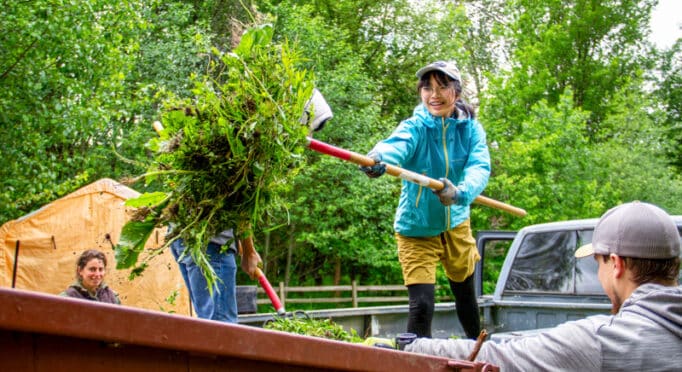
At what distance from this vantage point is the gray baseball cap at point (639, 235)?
2312mm

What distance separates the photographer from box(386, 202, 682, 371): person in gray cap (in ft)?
6.81

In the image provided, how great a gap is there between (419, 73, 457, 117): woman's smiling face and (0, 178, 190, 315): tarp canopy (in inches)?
260

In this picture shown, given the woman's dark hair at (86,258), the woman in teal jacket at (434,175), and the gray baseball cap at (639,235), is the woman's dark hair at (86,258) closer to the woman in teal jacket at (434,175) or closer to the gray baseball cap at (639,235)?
the woman in teal jacket at (434,175)

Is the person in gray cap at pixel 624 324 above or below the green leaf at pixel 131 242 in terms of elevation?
below

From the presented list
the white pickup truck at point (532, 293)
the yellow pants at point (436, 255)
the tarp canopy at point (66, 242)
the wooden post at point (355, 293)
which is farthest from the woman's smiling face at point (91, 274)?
the wooden post at point (355, 293)

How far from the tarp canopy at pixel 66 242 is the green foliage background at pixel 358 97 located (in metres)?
0.59

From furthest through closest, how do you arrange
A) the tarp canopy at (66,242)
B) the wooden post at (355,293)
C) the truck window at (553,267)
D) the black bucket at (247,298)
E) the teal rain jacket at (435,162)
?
the wooden post at (355,293) → the tarp canopy at (66,242) → the truck window at (553,267) → the black bucket at (247,298) → the teal rain jacket at (435,162)

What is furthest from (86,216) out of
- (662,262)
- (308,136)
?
(662,262)

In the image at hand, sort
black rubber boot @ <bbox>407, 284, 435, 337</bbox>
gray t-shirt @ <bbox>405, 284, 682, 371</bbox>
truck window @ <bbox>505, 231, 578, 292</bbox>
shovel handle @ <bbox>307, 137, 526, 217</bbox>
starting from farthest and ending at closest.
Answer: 1. truck window @ <bbox>505, 231, 578, 292</bbox>
2. black rubber boot @ <bbox>407, 284, 435, 337</bbox>
3. shovel handle @ <bbox>307, 137, 526, 217</bbox>
4. gray t-shirt @ <bbox>405, 284, 682, 371</bbox>

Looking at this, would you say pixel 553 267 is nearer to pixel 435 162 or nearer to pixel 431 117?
pixel 435 162

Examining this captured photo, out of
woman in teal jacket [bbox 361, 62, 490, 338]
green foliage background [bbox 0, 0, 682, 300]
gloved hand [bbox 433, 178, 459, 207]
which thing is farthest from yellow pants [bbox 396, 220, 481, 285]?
green foliage background [bbox 0, 0, 682, 300]

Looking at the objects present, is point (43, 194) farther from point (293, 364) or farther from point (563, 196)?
point (563, 196)

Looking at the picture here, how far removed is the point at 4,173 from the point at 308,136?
24.6ft

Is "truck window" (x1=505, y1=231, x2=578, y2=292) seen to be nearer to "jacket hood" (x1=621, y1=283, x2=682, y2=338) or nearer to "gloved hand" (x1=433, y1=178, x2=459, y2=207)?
"gloved hand" (x1=433, y1=178, x2=459, y2=207)
